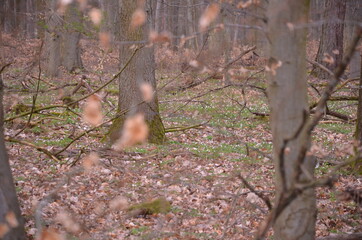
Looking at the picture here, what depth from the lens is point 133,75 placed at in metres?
10.1

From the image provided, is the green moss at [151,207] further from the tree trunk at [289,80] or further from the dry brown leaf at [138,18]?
the tree trunk at [289,80]

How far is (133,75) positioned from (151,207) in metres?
3.98

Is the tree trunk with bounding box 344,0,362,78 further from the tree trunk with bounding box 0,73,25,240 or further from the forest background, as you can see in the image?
the tree trunk with bounding box 0,73,25,240

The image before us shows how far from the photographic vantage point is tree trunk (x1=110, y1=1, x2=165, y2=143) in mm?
9742

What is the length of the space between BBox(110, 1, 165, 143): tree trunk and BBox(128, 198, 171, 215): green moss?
3175 mm

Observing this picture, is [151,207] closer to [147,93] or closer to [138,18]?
[147,93]

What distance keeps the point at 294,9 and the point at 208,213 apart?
4.30 m

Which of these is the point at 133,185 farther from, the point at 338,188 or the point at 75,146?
the point at 338,188

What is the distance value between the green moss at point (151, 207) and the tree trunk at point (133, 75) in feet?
10.4

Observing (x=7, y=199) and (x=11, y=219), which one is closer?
(x=11, y=219)

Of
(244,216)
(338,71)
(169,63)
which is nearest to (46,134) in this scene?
(244,216)

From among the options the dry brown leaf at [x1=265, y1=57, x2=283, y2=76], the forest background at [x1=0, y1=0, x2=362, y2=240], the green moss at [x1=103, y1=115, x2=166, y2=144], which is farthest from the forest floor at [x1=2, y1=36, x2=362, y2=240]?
the dry brown leaf at [x1=265, y1=57, x2=283, y2=76]

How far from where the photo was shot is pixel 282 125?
353 centimetres

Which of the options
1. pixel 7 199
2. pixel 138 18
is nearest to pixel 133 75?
pixel 138 18
